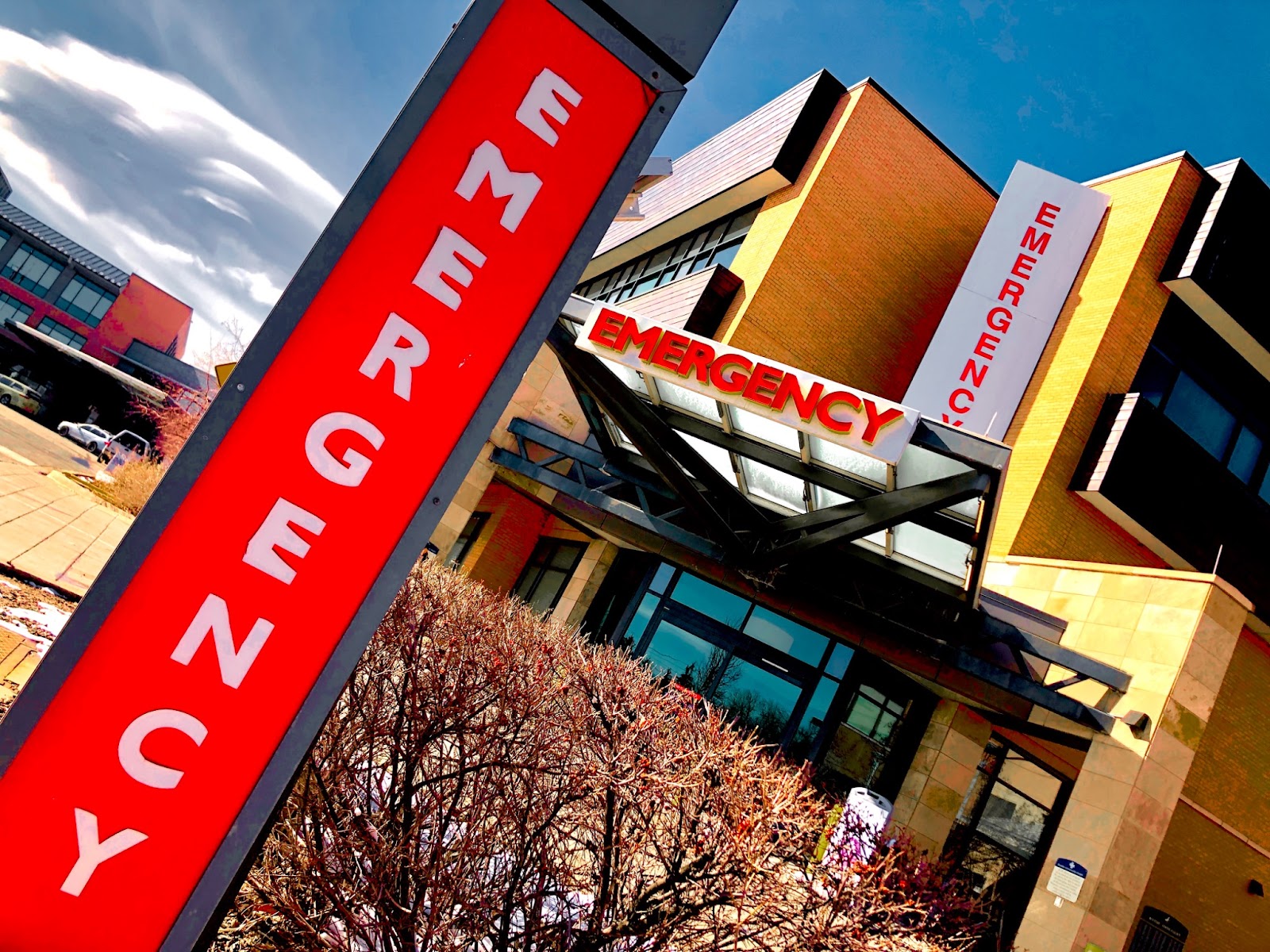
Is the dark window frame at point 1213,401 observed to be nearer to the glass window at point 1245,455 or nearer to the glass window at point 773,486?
the glass window at point 1245,455

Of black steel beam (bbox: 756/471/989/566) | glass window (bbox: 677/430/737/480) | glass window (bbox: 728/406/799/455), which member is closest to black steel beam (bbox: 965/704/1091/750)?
black steel beam (bbox: 756/471/989/566)

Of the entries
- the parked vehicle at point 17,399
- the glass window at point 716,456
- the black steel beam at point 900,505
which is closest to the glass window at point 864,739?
the glass window at point 716,456

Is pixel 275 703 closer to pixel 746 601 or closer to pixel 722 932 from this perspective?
pixel 722 932

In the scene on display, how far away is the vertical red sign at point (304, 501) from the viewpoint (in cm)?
155

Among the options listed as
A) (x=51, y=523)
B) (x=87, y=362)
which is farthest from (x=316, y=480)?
(x=87, y=362)

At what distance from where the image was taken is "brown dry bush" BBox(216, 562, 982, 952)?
15.2ft

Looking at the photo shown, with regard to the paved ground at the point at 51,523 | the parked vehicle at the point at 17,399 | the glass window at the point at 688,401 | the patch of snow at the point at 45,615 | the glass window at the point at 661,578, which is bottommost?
the parked vehicle at the point at 17,399

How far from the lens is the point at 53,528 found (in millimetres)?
12797

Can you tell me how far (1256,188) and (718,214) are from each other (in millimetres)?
12273

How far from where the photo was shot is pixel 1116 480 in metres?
15.9

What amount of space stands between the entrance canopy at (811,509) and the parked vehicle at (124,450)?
1488cm

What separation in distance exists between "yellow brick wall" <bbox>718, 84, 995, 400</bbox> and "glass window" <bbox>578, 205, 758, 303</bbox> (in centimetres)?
123

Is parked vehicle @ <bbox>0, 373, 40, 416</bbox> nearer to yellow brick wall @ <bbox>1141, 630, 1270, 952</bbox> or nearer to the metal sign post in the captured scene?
the metal sign post

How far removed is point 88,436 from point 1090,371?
38.4 meters
